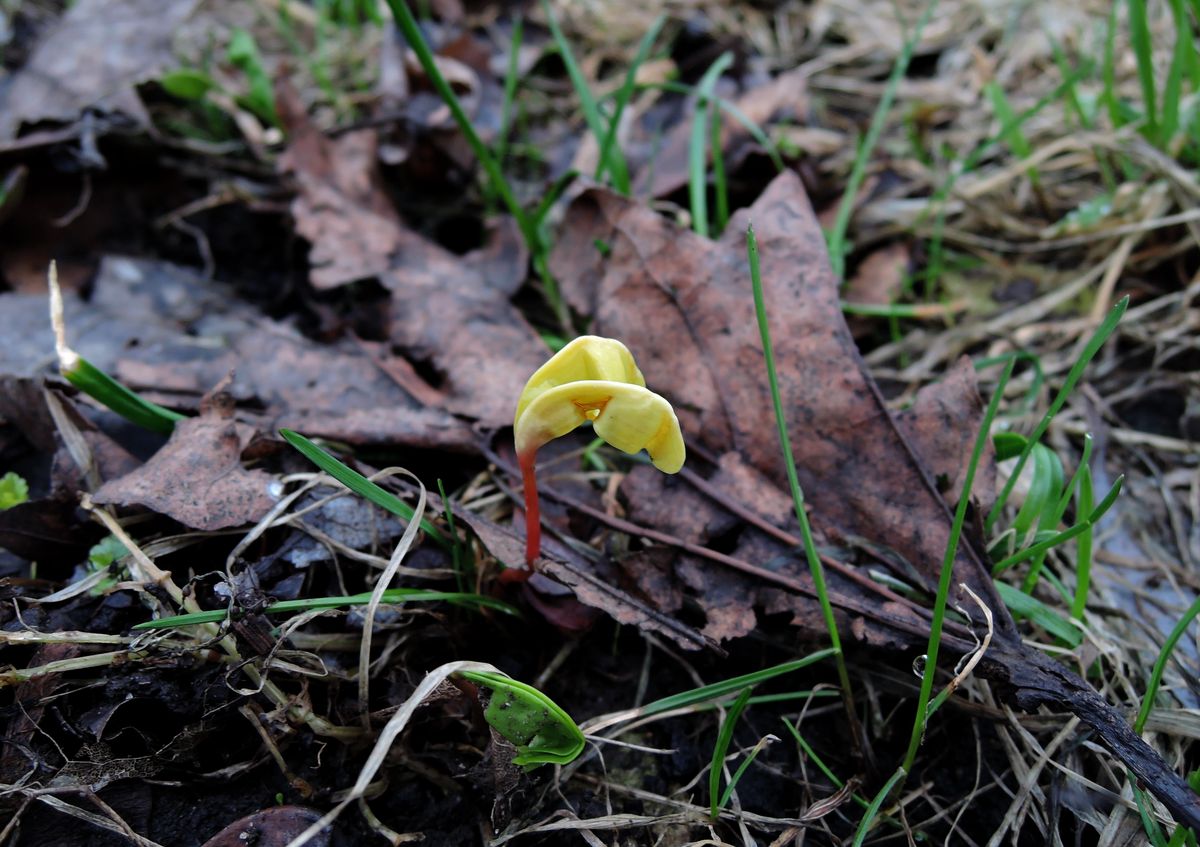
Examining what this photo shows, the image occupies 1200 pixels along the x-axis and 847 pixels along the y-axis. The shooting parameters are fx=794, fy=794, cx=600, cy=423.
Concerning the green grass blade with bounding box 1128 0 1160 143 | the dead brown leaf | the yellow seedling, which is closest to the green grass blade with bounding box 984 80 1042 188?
the green grass blade with bounding box 1128 0 1160 143

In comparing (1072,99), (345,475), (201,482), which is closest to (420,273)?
(201,482)

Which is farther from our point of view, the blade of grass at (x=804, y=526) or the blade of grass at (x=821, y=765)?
the blade of grass at (x=821, y=765)

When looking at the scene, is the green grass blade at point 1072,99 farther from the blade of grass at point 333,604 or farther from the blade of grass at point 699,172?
the blade of grass at point 333,604

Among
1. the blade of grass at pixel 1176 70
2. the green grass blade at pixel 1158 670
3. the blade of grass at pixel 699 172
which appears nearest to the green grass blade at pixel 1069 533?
the green grass blade at pixel 1158 670

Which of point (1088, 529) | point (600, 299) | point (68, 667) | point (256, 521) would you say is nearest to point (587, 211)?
point (600, 299)

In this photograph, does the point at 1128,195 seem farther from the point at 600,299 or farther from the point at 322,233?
the point at 322,233
